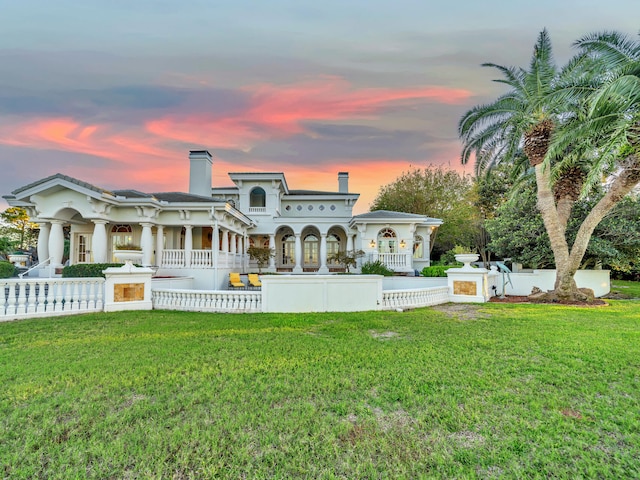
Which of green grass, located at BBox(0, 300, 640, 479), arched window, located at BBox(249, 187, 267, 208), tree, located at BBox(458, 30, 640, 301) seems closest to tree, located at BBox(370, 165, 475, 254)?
tree, located at BBox(458, 30, 640, 301)

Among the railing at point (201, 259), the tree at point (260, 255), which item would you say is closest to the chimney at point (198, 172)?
the tree at point (260, 255)

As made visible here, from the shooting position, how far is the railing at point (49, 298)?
7.07 metres

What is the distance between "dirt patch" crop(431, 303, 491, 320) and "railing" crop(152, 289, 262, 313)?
5.75 meters

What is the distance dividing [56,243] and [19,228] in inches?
987

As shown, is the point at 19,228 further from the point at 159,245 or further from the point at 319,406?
the point at 319,406

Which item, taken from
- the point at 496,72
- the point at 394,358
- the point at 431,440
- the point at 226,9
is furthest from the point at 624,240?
the point at 226,9

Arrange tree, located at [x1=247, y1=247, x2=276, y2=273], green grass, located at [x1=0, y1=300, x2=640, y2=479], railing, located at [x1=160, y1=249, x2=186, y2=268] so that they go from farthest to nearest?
tree, located at [x1=247, y1=247, x2=276, y2=273], railing, located at [x1=160, y1=249, x2=186, y2=268], green grass, located at [x1=0, y1=300, x2=640, y2=479]

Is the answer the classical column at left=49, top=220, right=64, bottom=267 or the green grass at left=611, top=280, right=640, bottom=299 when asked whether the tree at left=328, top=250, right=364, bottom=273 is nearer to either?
the green grass at left=611, top=280, right=640, bottom=299

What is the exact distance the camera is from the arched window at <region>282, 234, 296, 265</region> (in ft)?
78.9

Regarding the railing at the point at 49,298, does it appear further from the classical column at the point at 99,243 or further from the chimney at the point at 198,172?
the chimney at the point at 198,172

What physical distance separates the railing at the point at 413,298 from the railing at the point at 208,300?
4.03 m

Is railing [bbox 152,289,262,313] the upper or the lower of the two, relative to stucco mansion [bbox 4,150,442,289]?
lower

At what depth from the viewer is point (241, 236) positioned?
19.7 metres

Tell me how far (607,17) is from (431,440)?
633 inches
